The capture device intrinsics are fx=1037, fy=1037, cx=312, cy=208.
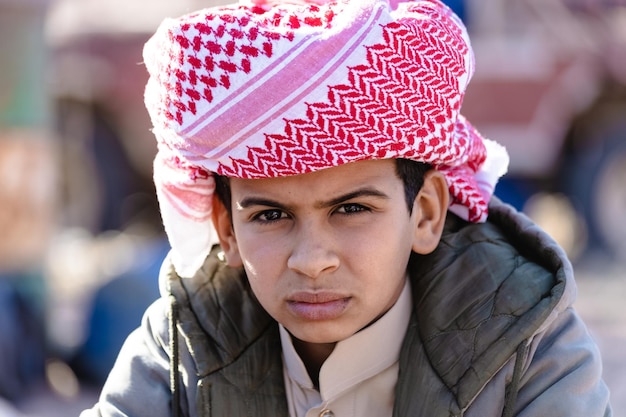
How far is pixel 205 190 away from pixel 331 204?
0.39 m

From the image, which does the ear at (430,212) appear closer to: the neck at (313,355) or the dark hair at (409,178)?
the dark hair at (409,178)

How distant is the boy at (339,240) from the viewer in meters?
2.18

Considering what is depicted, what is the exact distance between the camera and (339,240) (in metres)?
2.28

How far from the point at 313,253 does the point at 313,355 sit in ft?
1.54

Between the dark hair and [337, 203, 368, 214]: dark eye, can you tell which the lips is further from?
the dark hair

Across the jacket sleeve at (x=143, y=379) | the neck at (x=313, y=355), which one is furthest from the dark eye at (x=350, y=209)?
the jacket sleeve at (x=143, y=379)

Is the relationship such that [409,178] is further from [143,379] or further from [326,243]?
[143,379]

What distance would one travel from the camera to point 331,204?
2281mm

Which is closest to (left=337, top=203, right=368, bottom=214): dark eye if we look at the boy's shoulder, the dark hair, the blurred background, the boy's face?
the boy's face

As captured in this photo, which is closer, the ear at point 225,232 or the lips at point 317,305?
the lips at point 317,305

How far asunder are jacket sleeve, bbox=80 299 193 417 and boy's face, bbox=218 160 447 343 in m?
0.35

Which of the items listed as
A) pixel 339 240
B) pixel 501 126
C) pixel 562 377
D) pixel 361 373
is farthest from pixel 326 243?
pixel 501 126

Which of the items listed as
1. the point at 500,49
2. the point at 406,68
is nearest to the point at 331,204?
the point at 406,68

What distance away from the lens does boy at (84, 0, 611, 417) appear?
2184 millimetres
